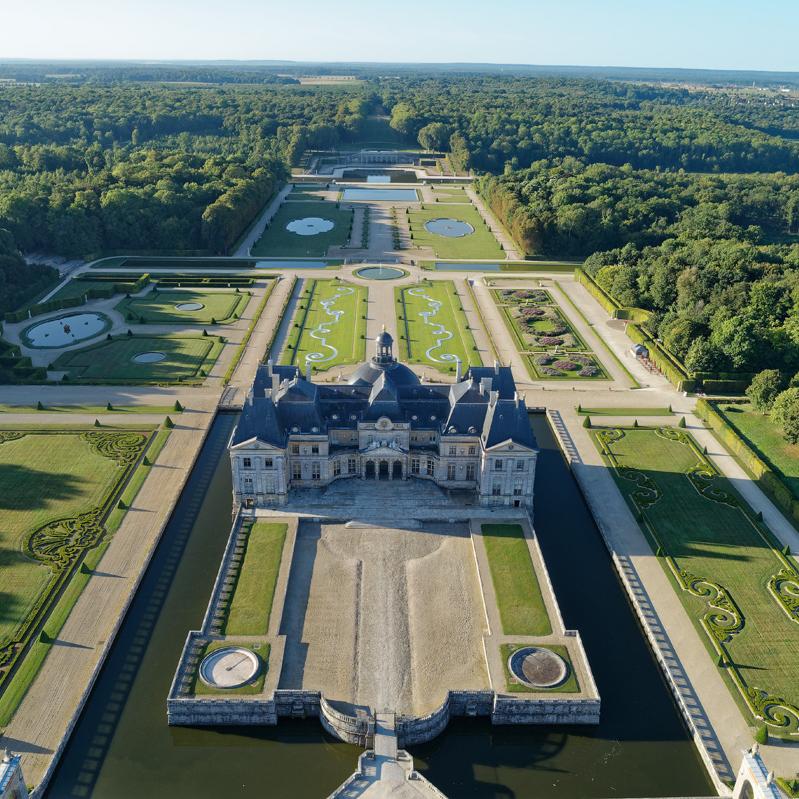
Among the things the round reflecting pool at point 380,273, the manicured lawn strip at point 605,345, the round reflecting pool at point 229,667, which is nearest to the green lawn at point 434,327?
the round reflecting pool at point 380,273

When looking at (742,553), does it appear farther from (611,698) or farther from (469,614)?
(469,614)

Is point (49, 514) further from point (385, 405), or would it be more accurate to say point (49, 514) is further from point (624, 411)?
→ point (624, 411)

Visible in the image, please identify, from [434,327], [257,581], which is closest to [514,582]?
[257,581]

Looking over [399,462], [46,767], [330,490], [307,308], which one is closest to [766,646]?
[399,462]

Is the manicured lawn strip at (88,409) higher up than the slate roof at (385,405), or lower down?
lower down

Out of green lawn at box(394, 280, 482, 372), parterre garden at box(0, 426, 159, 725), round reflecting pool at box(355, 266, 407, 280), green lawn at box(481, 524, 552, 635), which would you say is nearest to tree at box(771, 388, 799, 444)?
green lawn at box(481, 524, 552, 635)

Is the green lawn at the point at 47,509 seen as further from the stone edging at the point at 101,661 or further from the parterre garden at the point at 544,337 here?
the parterre garden at the point at 544,337
